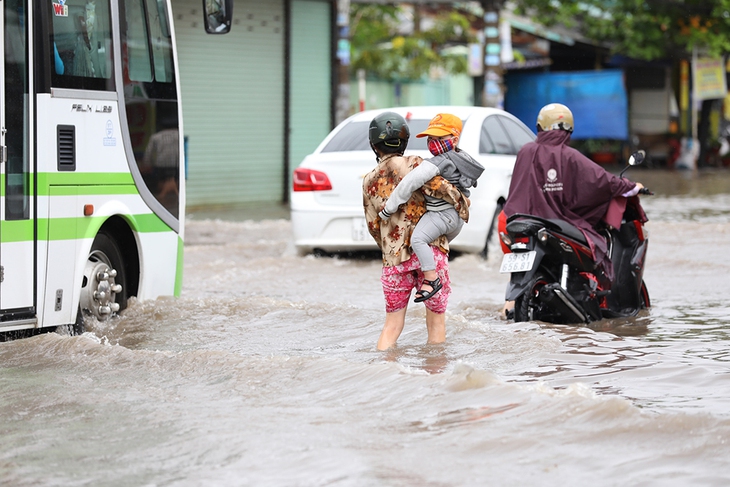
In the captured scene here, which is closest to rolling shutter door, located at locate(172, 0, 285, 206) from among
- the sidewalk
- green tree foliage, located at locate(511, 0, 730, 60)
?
A: the sidewalk

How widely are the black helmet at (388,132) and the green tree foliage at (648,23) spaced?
20593mm

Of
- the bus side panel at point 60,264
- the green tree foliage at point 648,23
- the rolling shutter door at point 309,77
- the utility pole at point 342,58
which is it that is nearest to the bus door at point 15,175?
the bus side panel at point 60,264

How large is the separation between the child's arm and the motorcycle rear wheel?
65.2 inches

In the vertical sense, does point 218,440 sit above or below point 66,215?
below

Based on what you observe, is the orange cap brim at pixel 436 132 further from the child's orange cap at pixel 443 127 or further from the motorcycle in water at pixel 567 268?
the motorcycle in water at pixel 567 268

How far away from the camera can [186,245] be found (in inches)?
533

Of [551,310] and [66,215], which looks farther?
[551,310]

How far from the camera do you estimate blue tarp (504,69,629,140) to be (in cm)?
2839

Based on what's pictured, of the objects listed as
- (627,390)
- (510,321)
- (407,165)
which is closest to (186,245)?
(510,321)

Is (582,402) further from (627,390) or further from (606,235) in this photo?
(606,235)

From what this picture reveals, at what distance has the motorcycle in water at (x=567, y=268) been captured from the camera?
754 cm

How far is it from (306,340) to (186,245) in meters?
6.42

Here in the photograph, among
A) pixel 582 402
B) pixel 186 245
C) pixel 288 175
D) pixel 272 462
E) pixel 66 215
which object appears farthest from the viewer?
pixel 288 175

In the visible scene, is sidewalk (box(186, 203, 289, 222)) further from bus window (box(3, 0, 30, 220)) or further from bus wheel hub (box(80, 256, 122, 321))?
bus window (box(3, 0, 30, 220))
